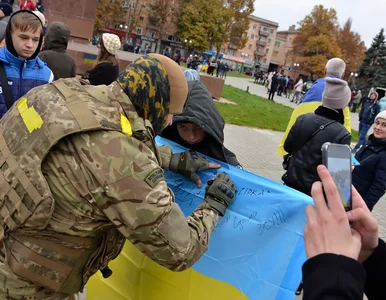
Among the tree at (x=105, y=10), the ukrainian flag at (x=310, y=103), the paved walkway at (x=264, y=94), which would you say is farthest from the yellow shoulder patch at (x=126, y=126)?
the tree at (x=105, y=10)

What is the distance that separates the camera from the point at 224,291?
90.9 inches

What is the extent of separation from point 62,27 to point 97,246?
3712mm

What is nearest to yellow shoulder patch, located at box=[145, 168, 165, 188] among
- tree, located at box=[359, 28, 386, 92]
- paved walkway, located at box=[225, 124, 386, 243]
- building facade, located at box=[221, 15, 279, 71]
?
paved walkway, located at box=[225, 124, 386, 243]

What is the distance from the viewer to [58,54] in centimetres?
471

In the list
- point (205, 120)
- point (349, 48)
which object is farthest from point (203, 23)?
point (205, 120)

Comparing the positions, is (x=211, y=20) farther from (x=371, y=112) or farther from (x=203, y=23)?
(x=371, y=112)

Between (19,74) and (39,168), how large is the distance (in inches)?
86.6

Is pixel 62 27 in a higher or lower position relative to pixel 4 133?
higher

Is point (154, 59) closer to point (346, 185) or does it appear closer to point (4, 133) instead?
point (4, 133)

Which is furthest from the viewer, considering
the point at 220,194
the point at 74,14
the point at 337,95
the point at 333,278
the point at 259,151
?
the point at 74,14

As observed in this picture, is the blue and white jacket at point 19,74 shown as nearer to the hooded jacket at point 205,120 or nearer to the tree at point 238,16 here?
the hooded jacket at point 205,120

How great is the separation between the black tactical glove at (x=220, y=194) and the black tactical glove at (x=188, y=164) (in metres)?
0.23

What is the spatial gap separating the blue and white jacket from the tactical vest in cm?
177

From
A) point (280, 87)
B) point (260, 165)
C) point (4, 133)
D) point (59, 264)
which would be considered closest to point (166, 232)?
point (59, 264)
